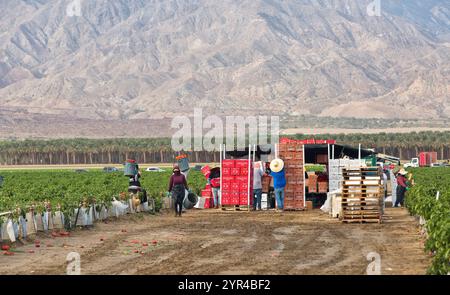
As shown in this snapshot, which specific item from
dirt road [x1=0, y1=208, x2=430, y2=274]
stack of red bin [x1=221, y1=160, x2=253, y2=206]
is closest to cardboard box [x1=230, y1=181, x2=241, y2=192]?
stack of red bin [x1=221, y1=160, x2=253, y2=206]

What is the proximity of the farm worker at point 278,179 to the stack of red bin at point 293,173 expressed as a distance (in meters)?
0.45

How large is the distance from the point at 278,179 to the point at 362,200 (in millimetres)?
5587

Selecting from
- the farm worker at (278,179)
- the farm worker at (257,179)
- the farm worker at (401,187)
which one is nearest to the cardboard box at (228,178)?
the farm worker at (257,179)

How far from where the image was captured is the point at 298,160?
36812 millimetres

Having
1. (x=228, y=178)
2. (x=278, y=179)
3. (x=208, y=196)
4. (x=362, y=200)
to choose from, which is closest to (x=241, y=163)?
(x=228, y=178)

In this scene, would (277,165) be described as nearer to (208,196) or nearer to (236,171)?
(236,171)

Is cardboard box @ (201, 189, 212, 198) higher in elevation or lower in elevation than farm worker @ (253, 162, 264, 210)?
lower

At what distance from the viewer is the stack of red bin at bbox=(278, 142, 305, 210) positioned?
36.8 meters

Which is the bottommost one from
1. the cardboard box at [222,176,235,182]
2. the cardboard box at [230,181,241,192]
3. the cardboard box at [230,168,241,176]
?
the cardboard box at [230,181,241,192]

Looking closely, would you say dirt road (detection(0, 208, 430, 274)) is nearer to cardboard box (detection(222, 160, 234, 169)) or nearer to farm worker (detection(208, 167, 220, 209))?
cardboard box (detection(222, 160, 234, 169))

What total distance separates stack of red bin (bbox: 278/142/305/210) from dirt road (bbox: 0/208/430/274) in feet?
12.4

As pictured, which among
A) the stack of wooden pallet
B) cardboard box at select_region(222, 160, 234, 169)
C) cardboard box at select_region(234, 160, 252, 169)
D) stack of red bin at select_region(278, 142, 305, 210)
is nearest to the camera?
the stack of wooden pallet

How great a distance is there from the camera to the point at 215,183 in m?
40.0

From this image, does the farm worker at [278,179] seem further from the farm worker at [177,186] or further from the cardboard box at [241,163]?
the farm worker at [177,186]
